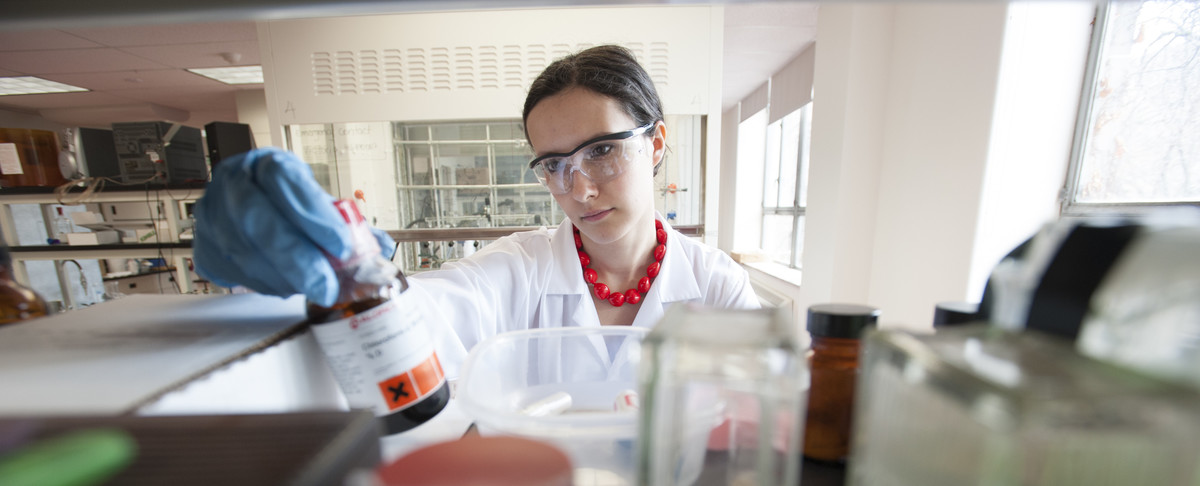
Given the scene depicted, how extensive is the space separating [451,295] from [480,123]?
146 cm

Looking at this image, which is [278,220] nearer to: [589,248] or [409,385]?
[409,385]

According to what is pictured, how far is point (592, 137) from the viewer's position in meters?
0.86

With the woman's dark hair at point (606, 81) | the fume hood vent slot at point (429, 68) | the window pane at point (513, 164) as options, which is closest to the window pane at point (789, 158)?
the fume hood vent slot at point (429, 68)

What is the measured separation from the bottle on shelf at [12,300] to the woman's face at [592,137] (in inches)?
28.1

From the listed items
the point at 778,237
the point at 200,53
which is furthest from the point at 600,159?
the point at 778,237

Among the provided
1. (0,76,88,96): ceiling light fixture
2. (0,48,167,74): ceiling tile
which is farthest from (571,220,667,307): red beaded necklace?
(0,76,88,96): ceiling light fixture

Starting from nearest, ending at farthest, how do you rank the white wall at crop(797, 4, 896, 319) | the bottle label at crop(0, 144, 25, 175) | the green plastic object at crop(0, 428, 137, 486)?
the green plastic object at crop(0, 428, 137, 486) < the bottle label at crop(0, 144, 25, 175) < the white wall at crop(797, 4, 896, 319)

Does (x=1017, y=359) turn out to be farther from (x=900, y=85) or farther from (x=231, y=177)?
(x=900, y=85)

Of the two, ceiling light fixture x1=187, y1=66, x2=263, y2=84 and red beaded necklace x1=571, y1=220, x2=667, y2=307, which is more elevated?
ceiling light fixture x1=187, y1=66, x2=263, y2=84

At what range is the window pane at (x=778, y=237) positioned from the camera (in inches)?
165

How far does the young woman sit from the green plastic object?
45 centimetres

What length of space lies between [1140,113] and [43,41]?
5.73 meters

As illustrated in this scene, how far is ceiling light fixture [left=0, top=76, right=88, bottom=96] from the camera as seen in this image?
3571mm

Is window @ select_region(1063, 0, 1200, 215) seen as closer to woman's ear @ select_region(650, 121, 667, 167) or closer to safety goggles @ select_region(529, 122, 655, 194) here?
woman's ear @ select_region(650, 121, 667, 167)
